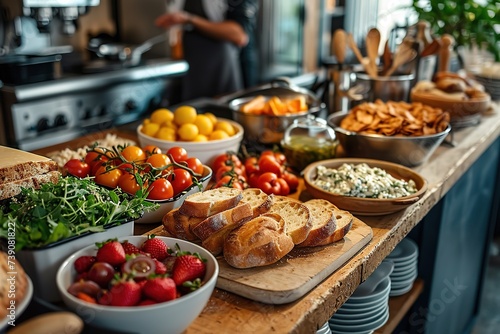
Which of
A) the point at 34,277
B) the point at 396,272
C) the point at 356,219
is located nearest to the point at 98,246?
the point at 34,277

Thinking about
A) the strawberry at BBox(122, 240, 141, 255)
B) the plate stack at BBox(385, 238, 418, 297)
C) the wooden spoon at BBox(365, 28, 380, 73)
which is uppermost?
the wooden spoon at BBox(365, 28, 380, 73)

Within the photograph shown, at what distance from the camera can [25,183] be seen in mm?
1254

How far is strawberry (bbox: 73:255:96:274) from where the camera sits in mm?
1004

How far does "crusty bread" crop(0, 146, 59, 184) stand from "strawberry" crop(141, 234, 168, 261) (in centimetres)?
37

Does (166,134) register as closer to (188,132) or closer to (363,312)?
(188,132)

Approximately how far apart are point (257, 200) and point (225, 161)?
15.4 inches

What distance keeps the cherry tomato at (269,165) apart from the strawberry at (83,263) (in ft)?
2.48

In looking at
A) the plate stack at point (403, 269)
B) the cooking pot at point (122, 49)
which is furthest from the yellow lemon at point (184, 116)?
the cooking pot at point (122, 49)

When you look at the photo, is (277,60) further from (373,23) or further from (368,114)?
(368,114)

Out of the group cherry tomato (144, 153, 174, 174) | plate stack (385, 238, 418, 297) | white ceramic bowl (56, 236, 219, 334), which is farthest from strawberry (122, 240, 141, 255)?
plate stack (385, 238, 418, 297)

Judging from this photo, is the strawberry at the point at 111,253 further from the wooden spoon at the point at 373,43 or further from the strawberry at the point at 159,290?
the wooden spoon at the point at 373,43

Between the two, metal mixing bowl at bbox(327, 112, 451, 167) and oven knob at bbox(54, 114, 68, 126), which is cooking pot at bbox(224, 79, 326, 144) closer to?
metal mixing bowl at bbox(327, 112, 451, 167)

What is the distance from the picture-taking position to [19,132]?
308 centimetres

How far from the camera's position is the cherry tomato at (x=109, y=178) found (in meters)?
1.38
